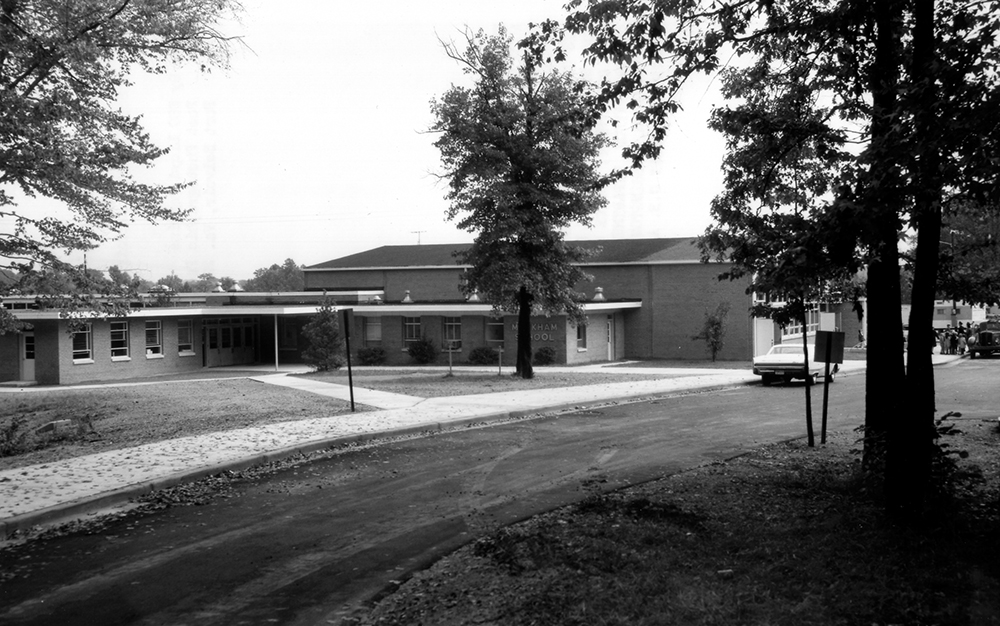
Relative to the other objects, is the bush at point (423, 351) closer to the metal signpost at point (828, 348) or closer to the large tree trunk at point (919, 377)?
the metal signpost at point (828, 348)

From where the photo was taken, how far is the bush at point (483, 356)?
40250 millimetres

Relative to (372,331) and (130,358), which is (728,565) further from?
(372,331)

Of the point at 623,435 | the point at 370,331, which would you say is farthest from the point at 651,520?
the point at 370,331

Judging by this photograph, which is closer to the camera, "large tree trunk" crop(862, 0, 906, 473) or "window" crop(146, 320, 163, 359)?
"large tree trunk" crop(862, 0, 906, 473)

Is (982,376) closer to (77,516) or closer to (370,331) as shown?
(370,331)

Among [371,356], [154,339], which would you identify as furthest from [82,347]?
[371,356]

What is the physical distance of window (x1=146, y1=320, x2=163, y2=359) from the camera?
39388 millimetres

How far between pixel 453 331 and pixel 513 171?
1595 cm

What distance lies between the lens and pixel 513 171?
2741 cm

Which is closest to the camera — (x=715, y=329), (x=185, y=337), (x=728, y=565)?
(x=728, y=565)

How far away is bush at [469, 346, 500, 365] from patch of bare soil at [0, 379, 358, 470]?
1458 cm

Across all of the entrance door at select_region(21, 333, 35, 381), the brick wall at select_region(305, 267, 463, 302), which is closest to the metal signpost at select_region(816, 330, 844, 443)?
the entrance door at select_region(21, 333, 35, 381)

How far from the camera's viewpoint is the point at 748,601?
5746 millimetres

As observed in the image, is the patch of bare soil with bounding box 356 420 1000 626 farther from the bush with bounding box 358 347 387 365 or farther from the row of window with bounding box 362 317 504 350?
the bush with bounding box 358 347 387 365
